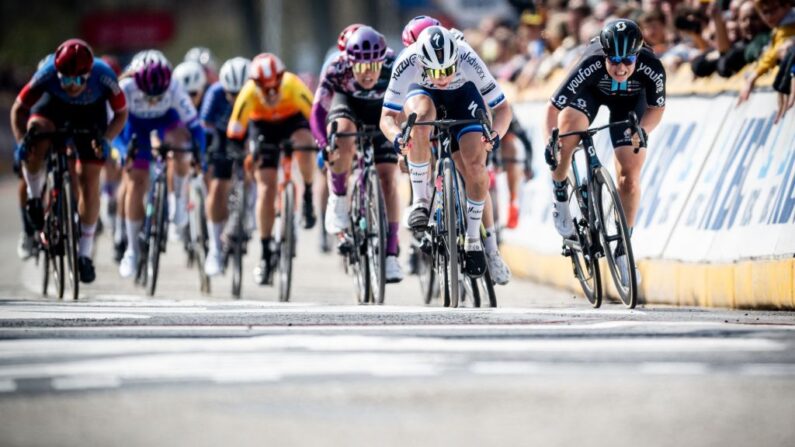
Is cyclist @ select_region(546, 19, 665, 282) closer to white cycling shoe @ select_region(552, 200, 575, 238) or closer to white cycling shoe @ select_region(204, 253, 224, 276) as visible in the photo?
white cycling shoe @ select_region(552, 200, 575, 238)

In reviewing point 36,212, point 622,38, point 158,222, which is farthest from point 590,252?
point 158,222

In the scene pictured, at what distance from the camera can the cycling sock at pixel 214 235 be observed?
51.1ft

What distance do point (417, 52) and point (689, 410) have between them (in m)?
4.90

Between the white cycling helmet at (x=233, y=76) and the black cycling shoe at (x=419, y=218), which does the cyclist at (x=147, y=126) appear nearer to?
the white cycling helmet at (x=233, y=76)

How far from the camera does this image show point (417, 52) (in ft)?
36.3

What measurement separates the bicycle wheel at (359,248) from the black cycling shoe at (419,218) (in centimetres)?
128

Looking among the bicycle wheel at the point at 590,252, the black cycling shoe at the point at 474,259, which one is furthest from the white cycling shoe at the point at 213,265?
the bicycle wheel at the point at 590,252

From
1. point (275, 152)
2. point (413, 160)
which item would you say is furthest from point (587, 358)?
point (275, 152)

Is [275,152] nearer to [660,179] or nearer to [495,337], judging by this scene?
[660,179]

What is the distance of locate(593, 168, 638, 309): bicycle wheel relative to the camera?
10.7m

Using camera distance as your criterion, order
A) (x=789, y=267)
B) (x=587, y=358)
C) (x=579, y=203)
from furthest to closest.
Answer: (x=579, y=203) < (x=789, y=267) < (x=587, y=358)

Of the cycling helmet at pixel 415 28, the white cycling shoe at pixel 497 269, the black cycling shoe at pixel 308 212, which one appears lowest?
the white cycling shoe at pixel 497 269

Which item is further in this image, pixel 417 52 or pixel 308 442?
pixel 417 52

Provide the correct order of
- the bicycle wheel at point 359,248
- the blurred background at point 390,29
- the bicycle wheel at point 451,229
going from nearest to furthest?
→ the bicycle wheel at point 451,229 < the bicycle wheel at point 359,248 < the blurred background at point 390,29
